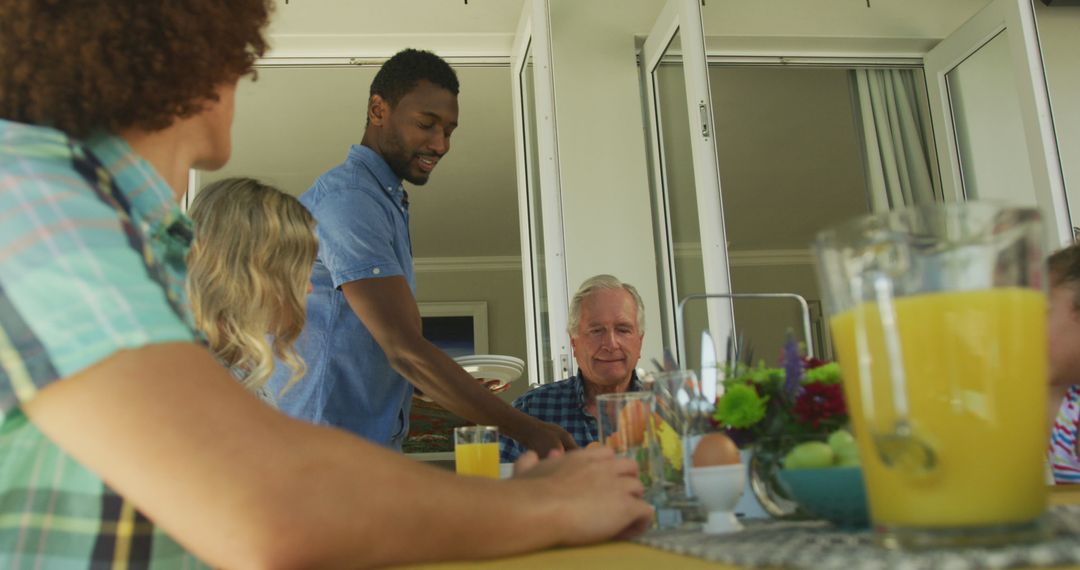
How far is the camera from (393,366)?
1.86m

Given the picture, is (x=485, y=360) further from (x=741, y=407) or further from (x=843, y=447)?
(x=843, y=447)

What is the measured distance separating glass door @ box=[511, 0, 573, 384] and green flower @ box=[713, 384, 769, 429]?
6.66 feet

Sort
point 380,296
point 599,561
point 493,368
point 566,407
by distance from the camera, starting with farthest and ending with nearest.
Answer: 1. point 493,368
2. point 566,407
3. point 380,296
4. point 599,561

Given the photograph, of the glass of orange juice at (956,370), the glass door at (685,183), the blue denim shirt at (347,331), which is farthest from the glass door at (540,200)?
the glass of orange juice at (956,370)

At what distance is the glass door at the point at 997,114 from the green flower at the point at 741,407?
2381 millimetres

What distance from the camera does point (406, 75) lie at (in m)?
2.11

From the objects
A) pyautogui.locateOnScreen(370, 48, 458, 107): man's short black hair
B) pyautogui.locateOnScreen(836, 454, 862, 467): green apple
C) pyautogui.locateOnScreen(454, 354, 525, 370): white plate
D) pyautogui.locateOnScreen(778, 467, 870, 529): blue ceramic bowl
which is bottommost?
pyautogui.locateOnScreen(778, 467, 870, 529): blue ceramic bowl

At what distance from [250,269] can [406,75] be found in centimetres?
70

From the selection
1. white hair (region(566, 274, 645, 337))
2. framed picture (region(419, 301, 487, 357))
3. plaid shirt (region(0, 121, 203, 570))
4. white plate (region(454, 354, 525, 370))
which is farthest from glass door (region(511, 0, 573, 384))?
framed picture (region(419, 301, 487, 357))

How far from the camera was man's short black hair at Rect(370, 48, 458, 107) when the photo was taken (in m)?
2.11

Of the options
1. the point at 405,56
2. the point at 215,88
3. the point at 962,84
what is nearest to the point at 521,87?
the point at 405,56

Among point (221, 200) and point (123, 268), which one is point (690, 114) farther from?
point (123, 268)

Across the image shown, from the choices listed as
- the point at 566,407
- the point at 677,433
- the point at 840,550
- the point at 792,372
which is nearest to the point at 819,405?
the point at 792,372

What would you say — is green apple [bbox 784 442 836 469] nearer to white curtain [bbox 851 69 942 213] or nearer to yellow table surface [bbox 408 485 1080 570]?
yellow table surface [bbox 408 485 1080 570]
